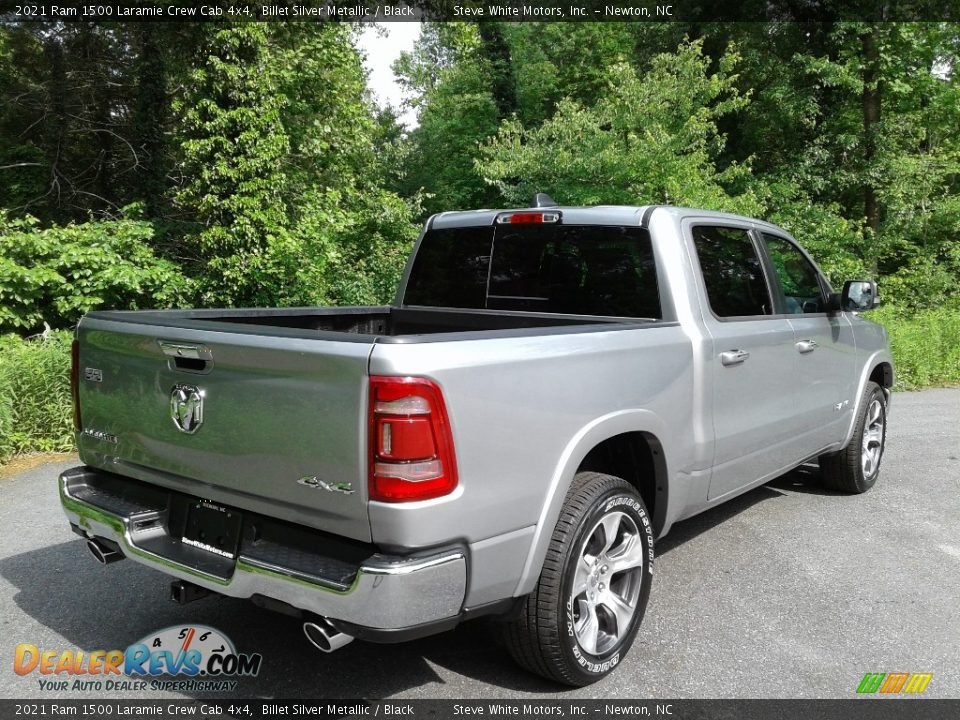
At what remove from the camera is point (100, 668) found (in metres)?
3.25

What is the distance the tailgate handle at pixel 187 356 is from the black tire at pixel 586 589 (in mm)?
1417

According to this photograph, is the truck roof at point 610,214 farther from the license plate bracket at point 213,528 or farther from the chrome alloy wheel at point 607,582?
the license plate bracket at point 213,528

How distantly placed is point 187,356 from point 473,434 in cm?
111

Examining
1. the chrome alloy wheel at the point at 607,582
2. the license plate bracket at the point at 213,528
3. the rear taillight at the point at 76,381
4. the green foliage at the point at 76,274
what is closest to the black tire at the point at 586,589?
the chrome alloy wheel at the point at 607,582

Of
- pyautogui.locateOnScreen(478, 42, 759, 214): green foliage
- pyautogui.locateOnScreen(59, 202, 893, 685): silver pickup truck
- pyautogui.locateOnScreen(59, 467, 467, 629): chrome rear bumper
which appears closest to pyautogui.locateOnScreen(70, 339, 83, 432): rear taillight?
pyautogui.locateOnScreen(59, 202, 893, 685): silver pickup truck

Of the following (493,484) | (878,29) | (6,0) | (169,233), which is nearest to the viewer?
(493,484)

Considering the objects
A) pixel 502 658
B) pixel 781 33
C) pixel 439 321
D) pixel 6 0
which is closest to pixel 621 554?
pixel 502 658

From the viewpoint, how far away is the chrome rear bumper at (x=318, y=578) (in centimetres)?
235

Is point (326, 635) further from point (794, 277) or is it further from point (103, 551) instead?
point (794, 277)

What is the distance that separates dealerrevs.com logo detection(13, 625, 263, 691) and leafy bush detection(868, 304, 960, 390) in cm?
1091

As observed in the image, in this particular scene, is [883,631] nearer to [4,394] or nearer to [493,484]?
[493,484]

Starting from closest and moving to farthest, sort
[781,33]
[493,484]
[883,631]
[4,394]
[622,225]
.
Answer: [493,484], [883,631], [622,225], [4,394], [781,33]

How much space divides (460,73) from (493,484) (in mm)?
20821

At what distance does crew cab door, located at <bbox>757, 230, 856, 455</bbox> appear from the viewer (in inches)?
183
